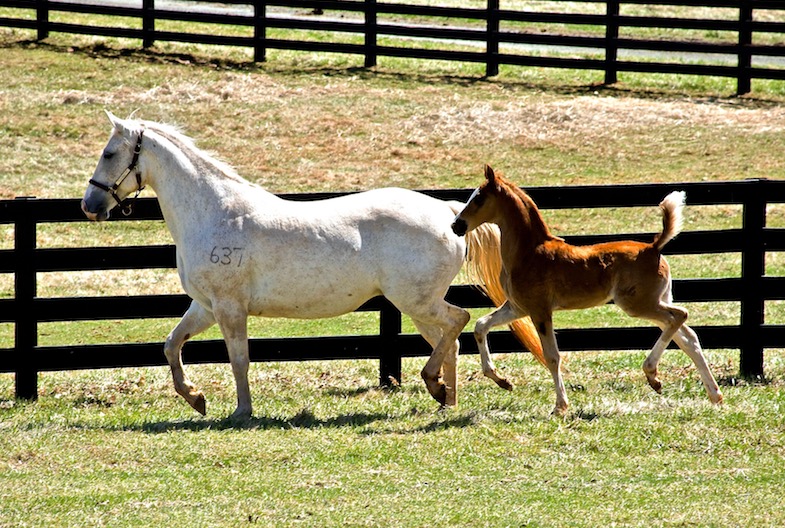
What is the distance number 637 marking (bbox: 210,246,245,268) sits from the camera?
8.44m

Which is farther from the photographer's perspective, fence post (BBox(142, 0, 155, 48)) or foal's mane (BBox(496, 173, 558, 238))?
fence post (BBox(142, 0, 155, 48))

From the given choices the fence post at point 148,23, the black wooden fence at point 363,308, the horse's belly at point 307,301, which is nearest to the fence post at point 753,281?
the black wooden fence at point 363,308

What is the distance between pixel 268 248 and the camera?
8.54 metres

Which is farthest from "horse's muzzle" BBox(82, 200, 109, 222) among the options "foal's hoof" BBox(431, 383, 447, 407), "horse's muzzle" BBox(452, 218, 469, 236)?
Result: "foal's hoof" BBox(431, 383, 447, 407)

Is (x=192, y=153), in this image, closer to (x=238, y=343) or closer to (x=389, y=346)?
(x=238, y=343)

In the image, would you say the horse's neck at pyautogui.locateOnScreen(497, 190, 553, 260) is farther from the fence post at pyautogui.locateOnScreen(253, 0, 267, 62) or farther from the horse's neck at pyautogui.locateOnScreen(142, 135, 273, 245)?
the fence post at pyautogui.locateOnScreen(253, 0, 267, 62)

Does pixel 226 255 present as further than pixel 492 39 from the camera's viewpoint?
No

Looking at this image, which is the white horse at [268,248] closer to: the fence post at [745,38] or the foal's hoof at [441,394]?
the foal's hoof at [441,394]

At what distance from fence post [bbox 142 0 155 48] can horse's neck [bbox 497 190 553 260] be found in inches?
642

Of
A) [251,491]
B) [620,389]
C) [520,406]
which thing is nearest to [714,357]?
[620,389]

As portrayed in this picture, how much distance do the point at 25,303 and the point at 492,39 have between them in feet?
47.6

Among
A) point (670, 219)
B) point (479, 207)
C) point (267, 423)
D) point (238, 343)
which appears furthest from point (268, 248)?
point (670, 219)

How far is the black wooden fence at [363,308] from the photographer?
9.57 m

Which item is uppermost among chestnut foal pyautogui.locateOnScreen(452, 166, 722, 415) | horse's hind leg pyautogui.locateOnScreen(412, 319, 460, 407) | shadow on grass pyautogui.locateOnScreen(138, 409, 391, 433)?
chestnut foal pyautogui.locateOnScreen(452, 166, 722, 415)
